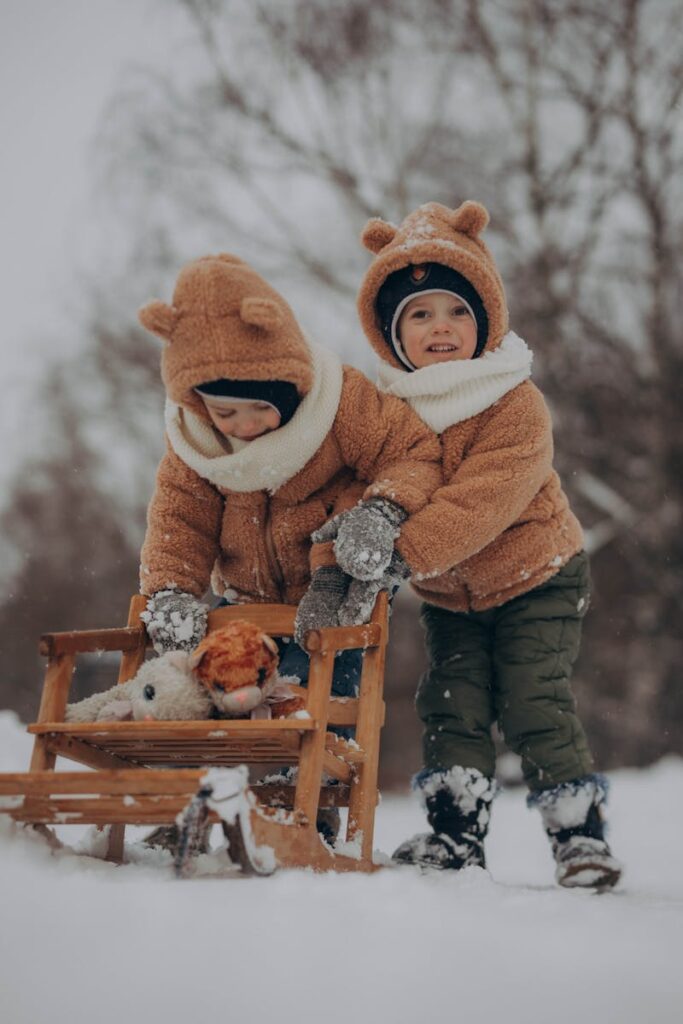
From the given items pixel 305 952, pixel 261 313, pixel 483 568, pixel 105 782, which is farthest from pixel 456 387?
pixel 305 952

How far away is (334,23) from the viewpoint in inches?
369

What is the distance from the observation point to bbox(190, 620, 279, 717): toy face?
2.49 m

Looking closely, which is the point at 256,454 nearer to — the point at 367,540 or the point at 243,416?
the point at 243,416

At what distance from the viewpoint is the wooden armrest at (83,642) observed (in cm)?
276

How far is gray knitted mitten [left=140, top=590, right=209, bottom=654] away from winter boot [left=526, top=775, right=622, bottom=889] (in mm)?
970

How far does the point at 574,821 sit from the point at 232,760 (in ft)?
3.03

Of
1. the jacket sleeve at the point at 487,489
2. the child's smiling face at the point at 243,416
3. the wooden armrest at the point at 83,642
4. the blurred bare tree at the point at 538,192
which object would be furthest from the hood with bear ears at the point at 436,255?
the blurred bare tree at the point at 538,192

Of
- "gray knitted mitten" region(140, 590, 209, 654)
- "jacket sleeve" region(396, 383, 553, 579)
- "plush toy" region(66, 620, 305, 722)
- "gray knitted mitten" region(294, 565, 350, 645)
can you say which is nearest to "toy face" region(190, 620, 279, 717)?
"plush toy" region(66, 620, 305, 722)

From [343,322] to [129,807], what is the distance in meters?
7.53

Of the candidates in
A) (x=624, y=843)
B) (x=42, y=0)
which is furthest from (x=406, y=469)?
(x=42, y=0)

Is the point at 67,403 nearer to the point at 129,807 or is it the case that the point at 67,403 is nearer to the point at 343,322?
the point at 343,322

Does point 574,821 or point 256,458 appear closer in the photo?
point 256,458

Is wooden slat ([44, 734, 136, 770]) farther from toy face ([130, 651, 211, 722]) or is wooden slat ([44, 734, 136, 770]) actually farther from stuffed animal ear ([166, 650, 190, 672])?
stuffed animal ear ([166, 650, 190, 672])

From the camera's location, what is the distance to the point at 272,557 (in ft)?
10.2
